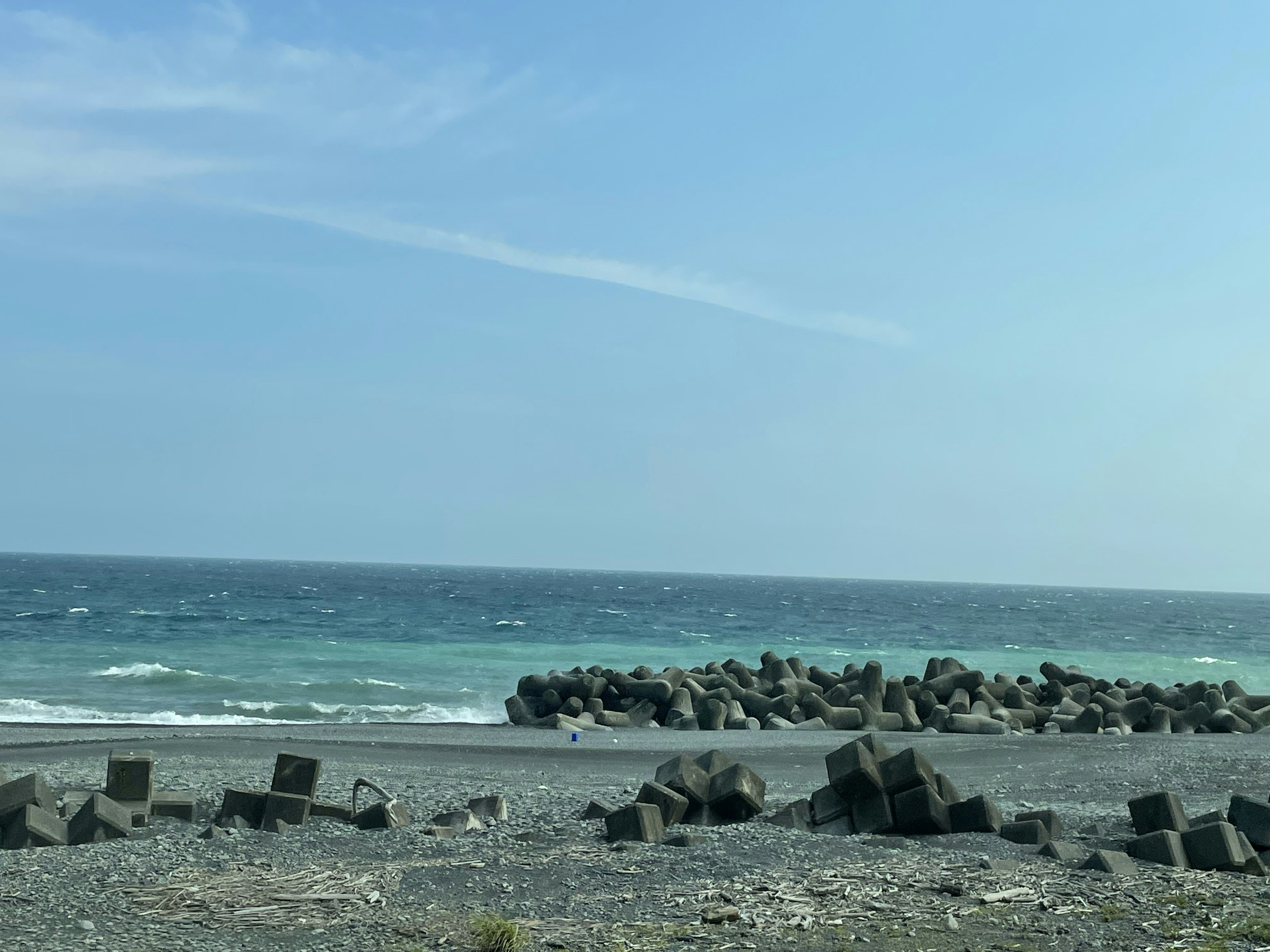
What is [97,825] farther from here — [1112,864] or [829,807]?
[1112,864]

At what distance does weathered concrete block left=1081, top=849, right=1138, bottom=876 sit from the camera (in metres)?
6.52

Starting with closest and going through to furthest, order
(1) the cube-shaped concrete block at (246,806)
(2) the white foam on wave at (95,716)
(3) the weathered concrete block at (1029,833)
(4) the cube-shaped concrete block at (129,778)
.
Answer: (3) the weathered concrete block at (1029,833)
(1) the cube-shaped concrete block at (246,806)
(4) the cube-shaped concrete block at (129,778)
(2) the white foam on wave at (95,716)

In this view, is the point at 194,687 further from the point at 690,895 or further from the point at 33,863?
the point at 690,895

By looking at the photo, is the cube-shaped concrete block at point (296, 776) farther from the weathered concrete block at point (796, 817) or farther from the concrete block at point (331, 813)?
the weathered concrete block at point (796, 817)

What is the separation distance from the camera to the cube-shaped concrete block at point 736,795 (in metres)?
8.16

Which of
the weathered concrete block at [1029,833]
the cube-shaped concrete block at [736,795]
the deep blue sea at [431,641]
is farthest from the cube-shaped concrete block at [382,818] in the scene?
the deep blue sea at [431,641]

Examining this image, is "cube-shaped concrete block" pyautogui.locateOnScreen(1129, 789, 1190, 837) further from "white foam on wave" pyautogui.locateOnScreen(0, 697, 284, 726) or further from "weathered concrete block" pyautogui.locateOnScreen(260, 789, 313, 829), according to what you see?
"white foam on wave" pyautogui.locateOnScreen(0, 697, 284, 726)

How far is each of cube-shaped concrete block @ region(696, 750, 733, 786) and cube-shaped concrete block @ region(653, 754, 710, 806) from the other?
69 mm

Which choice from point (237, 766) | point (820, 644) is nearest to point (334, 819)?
point (237, 766)

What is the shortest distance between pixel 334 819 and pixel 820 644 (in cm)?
4005

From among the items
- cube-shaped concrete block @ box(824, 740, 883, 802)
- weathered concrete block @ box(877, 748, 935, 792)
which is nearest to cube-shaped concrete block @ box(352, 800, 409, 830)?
cube-shaped concrete block @ box(824, 740, 883, 802)

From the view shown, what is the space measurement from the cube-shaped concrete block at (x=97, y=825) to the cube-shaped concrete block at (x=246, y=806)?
698 millimetres

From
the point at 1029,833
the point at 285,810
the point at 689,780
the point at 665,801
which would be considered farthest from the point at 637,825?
the point at 1029,833

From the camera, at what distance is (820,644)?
46656mm
